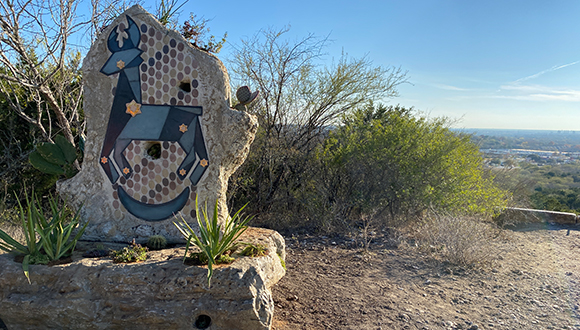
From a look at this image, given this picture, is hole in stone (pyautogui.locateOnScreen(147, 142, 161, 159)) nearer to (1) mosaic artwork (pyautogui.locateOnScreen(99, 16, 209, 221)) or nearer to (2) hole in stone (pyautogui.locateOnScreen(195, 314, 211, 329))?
(1) mosaic artwork (pyautogui.locateOnScreen(99, 16, 209, 221))

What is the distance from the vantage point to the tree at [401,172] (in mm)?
7047

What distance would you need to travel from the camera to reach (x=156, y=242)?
4.05 metres

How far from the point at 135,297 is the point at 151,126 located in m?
2.02

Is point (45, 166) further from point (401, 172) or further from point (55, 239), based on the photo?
point (401, 172)

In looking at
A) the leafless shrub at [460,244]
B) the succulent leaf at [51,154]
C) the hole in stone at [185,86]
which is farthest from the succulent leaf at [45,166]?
the leafless shrub at [460,244]

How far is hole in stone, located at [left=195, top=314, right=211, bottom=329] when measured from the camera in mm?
3195

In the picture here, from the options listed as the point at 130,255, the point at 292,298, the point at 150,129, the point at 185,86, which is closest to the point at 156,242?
the point at 130,255

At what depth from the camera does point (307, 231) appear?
7.20 meters

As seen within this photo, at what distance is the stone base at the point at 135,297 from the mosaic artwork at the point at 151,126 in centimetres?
109

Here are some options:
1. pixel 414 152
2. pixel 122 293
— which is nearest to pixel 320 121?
pixel 414 152

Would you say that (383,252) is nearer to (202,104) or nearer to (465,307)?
(465,307)

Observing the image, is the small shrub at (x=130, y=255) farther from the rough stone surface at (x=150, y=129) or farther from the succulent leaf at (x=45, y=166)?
the succulent leaf at (x=45, y=166)

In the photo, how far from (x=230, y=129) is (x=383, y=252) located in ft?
10.9

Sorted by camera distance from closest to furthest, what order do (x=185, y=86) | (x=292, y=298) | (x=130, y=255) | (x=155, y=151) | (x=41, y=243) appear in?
(x=130, y=255)
(x=41, y=243)
(x=292, y=298)
(x=185, y=86)
(x=155, y=151)
